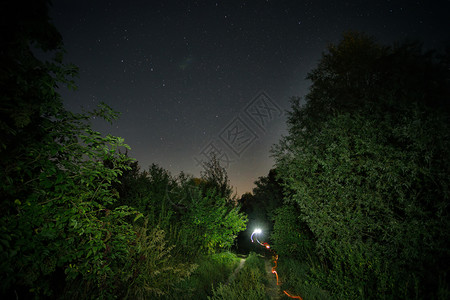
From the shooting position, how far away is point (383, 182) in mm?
4379

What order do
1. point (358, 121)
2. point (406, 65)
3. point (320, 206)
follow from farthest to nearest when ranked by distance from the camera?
point (406, 65) → point (320, 206) → point (358, 121)

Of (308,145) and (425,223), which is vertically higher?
(308,145)

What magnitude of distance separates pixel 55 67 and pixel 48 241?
1963mm

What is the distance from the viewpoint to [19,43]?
184 cm

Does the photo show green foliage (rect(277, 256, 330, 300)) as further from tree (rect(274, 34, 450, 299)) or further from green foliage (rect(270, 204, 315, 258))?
green foliage (rect(270, 204, 315, 258))

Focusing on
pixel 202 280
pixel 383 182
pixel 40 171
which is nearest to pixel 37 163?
pixel 40 171

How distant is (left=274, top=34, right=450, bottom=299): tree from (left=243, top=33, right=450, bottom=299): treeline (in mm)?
22

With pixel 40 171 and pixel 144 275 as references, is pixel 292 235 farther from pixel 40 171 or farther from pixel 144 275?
pixel 40 171

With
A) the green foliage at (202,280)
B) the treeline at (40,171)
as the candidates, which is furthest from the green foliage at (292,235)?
the treeline at (40,171)

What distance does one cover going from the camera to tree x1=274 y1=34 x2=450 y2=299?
3693 mm

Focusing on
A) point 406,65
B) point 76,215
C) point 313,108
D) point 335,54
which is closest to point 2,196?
point 76,215

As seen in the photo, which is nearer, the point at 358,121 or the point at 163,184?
the point at 358,121

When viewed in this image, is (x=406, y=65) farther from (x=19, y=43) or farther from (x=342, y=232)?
(x=19, y=43)

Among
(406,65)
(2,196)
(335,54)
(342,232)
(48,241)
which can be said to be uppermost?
(335,54)
